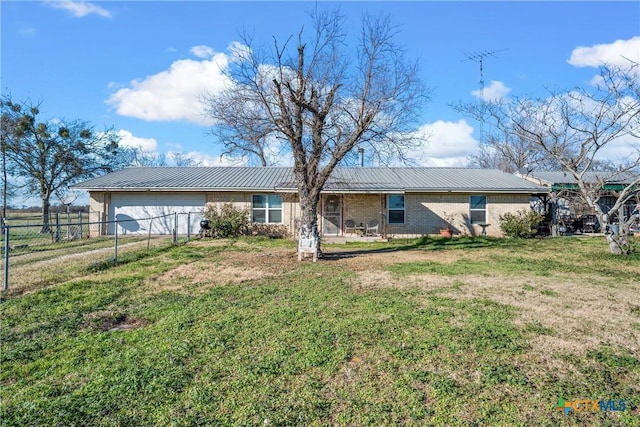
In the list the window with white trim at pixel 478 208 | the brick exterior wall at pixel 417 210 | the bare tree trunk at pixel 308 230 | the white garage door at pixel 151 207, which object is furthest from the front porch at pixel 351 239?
the white garage door at pixel 151 207

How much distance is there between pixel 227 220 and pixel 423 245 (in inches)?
350

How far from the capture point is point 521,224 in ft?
60.0

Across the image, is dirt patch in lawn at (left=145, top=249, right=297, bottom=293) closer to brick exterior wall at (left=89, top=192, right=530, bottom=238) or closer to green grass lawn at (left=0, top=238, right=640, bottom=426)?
green grass lawn at (left=0, top=238, right=640, bottom=426)

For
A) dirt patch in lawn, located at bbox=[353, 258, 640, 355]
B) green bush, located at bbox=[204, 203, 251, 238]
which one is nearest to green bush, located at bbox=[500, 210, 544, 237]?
dirt patch in lawn, located at bbox=[353, 258, 640, 355]

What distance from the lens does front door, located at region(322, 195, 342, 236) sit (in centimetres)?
1897

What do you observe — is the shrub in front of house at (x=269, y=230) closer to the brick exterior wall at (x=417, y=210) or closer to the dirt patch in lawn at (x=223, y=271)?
the brick exterior wall at (x=417, y=210)

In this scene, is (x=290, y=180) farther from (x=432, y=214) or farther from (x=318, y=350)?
(x=318, y=350)

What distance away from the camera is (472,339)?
4582mm

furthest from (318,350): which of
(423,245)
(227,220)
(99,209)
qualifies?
(99,209)

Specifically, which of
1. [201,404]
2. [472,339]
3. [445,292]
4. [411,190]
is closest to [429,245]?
[411,190]

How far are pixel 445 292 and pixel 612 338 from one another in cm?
275

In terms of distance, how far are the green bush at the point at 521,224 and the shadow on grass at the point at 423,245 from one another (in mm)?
1020

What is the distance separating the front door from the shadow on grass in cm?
281

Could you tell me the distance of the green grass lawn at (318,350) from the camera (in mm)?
3080
